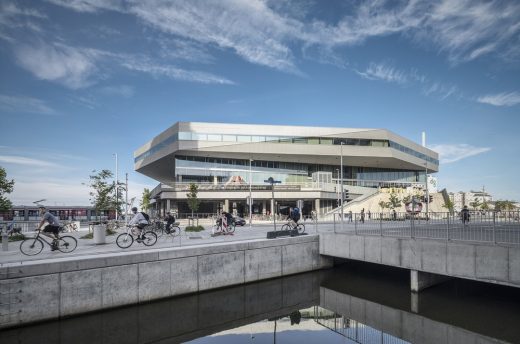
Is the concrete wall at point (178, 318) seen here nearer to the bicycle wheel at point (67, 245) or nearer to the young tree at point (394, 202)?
the bicycle wheel at point (67, 245)

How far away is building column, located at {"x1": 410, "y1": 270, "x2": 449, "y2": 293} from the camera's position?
1567 centimetres

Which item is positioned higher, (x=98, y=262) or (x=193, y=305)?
(x=98, y=262)

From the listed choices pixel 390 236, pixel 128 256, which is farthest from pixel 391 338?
pixel 128 256

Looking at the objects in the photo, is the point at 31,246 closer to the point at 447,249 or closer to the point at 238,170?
the point at 447,249

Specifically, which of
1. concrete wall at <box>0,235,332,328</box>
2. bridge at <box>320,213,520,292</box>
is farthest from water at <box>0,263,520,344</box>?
bridge at <box>320,213,520,292</box>

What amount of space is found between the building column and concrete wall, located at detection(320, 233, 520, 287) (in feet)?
1.61

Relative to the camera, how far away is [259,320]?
13.0m

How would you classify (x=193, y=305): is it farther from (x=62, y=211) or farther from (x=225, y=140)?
(x=62, y=211)

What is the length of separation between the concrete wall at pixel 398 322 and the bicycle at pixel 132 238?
8596mm

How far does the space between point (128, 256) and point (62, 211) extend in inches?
2528

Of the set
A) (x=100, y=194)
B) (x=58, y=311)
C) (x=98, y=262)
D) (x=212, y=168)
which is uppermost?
(x=212, y=168)

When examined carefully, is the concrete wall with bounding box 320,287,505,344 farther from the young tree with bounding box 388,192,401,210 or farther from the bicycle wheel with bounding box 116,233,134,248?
the young tree with bounding box 388,192,401,210

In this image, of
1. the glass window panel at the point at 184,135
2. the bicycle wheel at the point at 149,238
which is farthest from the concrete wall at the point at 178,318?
the glass window panel at the point at 184,135

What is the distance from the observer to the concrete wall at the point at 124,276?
1101cm
